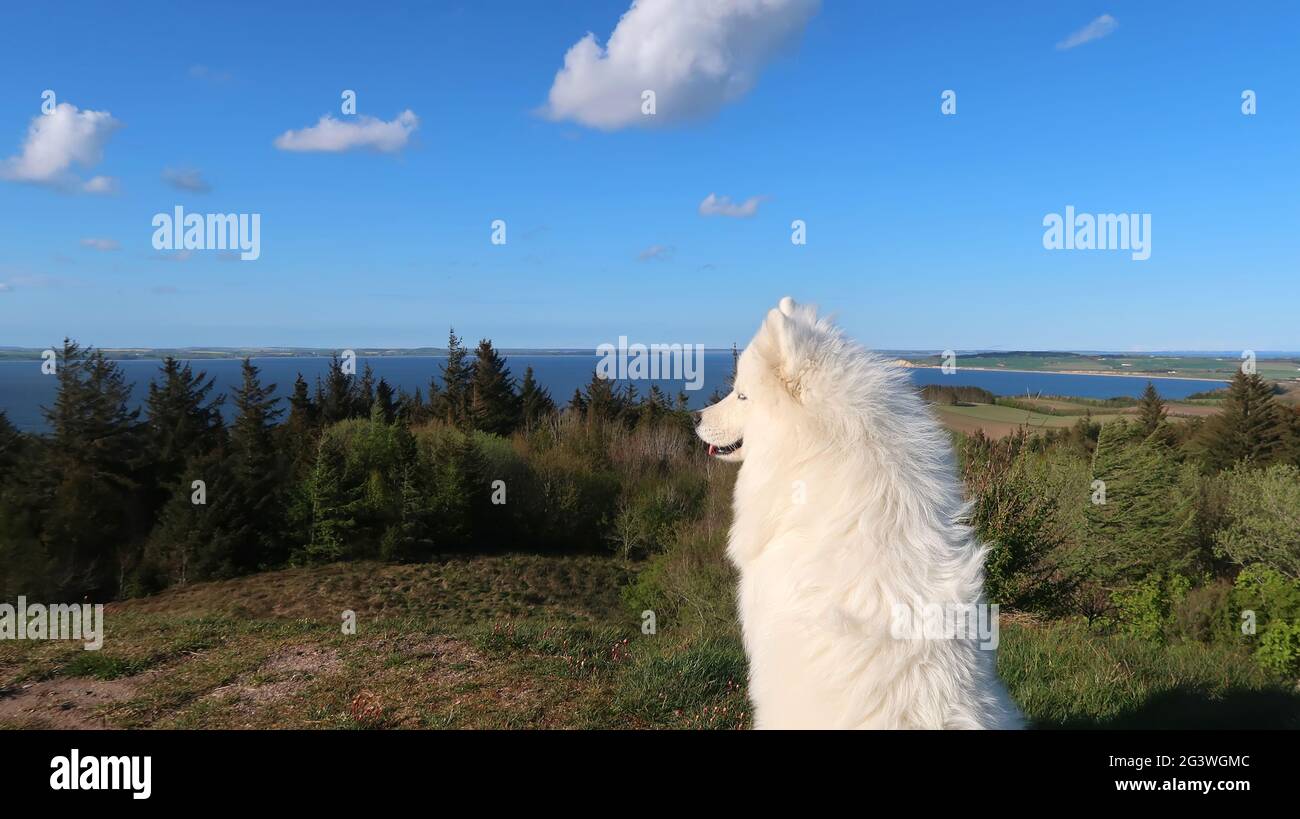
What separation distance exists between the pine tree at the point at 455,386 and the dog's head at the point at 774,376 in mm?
52258

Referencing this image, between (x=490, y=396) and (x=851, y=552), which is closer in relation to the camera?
(x=851, y=552)

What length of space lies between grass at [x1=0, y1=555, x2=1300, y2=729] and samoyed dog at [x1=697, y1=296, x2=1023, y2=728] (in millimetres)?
2722

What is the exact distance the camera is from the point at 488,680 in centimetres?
627

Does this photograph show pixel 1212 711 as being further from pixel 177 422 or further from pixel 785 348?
pixel 177 422

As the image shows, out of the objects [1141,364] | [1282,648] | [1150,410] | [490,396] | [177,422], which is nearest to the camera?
[1282,648]

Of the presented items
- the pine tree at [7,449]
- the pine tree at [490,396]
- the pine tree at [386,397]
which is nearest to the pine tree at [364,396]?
the pine tree at [386,397]

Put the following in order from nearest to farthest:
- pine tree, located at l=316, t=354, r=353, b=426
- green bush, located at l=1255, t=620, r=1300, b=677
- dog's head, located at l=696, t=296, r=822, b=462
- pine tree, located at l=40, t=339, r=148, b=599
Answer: dog's head, located at l=696, t=296, r=822, b=462 → green bush, located at l=1255, t=620, r=1300, b=677 → pine tree, located at l=40, t=339, r=148, b=599 → pine tree, located at l=316, t=354, r=353, b=426

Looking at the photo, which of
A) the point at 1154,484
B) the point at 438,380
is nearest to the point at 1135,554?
the point at 1154,484

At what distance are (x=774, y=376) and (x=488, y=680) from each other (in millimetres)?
4494

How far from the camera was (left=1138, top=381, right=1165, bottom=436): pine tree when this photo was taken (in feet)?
108

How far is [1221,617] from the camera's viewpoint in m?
14.2

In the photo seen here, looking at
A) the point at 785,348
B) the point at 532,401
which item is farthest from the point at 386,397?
the point at 785,348

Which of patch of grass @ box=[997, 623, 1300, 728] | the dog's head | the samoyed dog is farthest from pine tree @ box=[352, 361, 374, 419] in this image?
the samoyed dog

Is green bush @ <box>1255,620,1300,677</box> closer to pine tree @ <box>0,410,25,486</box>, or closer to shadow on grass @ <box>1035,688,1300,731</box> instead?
shadow on grass @ <box>1035,688,1300,731</box>
